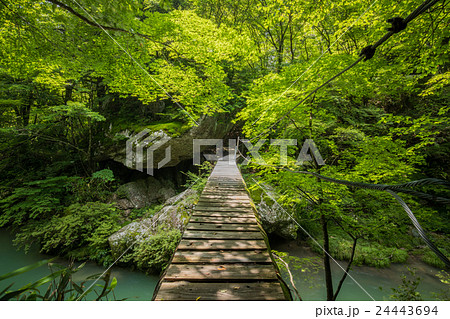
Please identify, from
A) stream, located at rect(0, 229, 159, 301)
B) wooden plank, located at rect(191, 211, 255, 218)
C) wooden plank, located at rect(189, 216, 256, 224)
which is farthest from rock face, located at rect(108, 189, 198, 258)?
wooden plank, located at rect(189, 216, 256, 224)

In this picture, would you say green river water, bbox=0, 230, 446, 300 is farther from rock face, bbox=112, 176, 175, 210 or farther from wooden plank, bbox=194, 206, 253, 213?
wooden plank, bbox=194, 206, 253, 213

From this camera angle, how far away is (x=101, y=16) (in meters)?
2.23

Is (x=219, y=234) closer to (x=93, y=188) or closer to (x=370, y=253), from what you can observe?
(x=370, y=253)

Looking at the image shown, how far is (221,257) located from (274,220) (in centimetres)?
497

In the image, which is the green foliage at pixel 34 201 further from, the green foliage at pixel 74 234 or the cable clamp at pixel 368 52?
the cable clamp at pixel 368 52

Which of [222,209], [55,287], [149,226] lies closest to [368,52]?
[222,209]

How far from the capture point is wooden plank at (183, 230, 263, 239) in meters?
1.96

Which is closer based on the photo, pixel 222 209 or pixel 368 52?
pixel 368 52

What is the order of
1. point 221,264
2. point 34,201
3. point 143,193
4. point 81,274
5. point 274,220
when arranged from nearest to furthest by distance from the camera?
1. point 221,264
2. point 81,274
3. point 274,220
4. point 34,201
5. point 143,193

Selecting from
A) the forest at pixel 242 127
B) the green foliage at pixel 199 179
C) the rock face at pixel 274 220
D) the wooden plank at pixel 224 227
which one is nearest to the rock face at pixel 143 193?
the forest at pixel 242 127

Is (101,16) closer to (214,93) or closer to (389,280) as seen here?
(214,93)

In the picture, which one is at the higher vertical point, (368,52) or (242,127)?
(368,52)

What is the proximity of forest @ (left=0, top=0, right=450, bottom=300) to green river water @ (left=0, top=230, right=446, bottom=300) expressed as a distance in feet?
0.89

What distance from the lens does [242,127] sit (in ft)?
19.5
